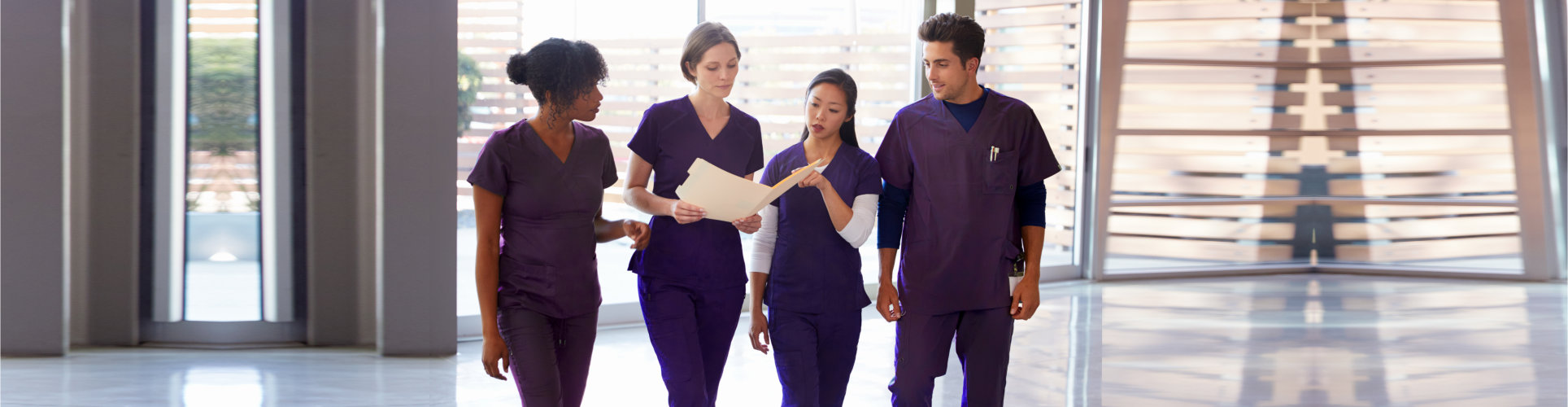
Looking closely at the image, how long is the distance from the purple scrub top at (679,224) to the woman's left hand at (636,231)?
158 millimetres

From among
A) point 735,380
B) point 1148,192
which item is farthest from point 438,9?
point 1148,192

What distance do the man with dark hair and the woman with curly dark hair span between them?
710mm

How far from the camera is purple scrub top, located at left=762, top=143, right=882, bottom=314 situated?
2.36 m

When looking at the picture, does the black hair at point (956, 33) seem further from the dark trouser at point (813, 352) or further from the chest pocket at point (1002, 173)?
the dark trouser at point (813, 352)

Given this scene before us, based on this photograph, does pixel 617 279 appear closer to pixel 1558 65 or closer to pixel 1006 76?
pixel 1006 76

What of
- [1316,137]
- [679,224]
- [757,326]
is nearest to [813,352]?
[757,326]

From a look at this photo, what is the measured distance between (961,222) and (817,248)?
34cm

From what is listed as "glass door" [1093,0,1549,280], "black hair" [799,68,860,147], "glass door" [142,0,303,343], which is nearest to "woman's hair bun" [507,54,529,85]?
"black hair" [799,68,860,147]

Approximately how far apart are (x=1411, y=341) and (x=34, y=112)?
20.4ft

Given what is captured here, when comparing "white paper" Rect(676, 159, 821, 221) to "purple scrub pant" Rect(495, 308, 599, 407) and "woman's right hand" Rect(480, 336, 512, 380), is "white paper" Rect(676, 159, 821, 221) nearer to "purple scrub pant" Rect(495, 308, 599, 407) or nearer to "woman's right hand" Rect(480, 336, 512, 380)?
"purple scrub pant" Rect(495, 308, 599, 407)

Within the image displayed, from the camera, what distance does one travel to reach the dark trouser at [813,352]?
2.34 metres

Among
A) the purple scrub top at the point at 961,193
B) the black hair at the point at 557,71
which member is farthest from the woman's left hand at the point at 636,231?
the purple scrub top at the point at 961,193

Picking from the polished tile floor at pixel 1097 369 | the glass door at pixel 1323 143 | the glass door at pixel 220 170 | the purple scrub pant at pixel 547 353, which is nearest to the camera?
the purple scrub pant at pixel 547 353

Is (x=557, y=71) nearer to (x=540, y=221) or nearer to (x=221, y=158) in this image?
(x=540, y=221)
